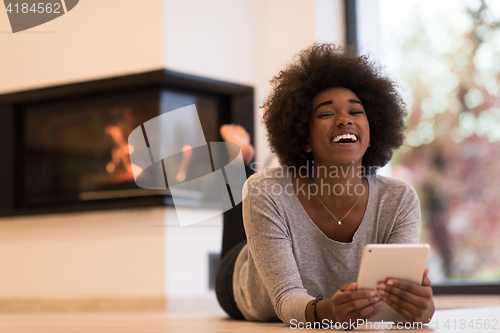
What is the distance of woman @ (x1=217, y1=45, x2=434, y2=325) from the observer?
56.0 inches

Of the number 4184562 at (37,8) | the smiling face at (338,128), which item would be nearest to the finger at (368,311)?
the smiling face at (338,128)

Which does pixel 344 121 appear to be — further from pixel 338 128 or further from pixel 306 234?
pixel 306 234

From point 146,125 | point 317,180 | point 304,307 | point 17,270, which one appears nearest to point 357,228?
point 317,180

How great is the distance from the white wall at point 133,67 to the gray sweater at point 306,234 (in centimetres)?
181

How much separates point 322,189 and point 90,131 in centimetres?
232

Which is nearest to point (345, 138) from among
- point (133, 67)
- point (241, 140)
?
point (241, 140)

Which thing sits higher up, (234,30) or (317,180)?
(234,30)

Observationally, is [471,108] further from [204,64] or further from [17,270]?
[17,270]

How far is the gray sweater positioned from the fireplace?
1.77 metres

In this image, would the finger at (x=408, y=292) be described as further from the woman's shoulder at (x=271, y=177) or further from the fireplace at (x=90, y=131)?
the fireplace at (x=90, y=131)

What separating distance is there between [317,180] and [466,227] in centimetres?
355

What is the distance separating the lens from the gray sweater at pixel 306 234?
1.40 meters

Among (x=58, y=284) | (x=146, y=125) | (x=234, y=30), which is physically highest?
(x=234, y=30)

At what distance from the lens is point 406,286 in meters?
1.18
